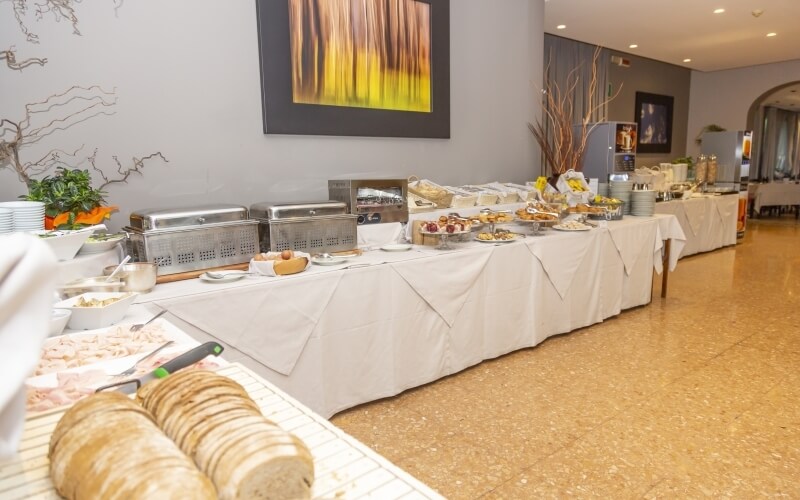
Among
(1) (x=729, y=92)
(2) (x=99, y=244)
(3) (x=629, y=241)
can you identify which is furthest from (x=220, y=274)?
(1) (x=729, y=92)

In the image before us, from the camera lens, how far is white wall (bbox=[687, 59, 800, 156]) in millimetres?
8711

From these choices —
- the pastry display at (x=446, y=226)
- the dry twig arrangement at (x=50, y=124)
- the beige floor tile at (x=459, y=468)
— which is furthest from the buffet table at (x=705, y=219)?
the dry twig arrangement at (x=50, y=124)

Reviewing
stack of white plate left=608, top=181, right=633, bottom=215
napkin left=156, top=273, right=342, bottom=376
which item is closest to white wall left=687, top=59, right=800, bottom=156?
stack of white plate left=608, top=181, right=633, bottom=215

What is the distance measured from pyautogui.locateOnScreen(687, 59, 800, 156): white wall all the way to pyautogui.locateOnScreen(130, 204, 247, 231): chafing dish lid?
9722 mm

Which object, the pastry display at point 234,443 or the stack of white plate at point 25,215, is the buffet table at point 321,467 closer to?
the pastry display at point 234,443

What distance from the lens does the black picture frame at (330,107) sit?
295 centimetres

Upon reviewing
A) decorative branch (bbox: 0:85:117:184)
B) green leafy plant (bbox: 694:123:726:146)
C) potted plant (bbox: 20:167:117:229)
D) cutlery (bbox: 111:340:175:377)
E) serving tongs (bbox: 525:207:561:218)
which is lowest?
cutlery (bbox: 111:340:175:377)

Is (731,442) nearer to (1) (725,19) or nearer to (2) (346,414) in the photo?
(2) (346,414)

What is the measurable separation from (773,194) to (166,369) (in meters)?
12.6

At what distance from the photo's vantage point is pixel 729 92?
30.1 ft

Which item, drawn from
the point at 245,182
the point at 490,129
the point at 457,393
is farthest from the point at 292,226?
the point at 490,129

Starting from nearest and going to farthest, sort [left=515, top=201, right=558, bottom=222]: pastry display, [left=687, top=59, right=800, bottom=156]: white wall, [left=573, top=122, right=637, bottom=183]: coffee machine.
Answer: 1. [left=515, top=201, right=558, bottom=222]: pastry display
2. [left=573, top=122, right=637, bottom=183]: coffee machine
3. [left=687, top=59, right=800, bottom=156]: white wall

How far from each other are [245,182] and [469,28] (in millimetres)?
2333

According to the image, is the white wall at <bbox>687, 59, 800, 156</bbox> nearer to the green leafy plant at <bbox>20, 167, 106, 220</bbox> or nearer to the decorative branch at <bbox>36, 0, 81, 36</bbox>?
the decorative branch at <bbox>36, 0, 81, 36</bbox>
